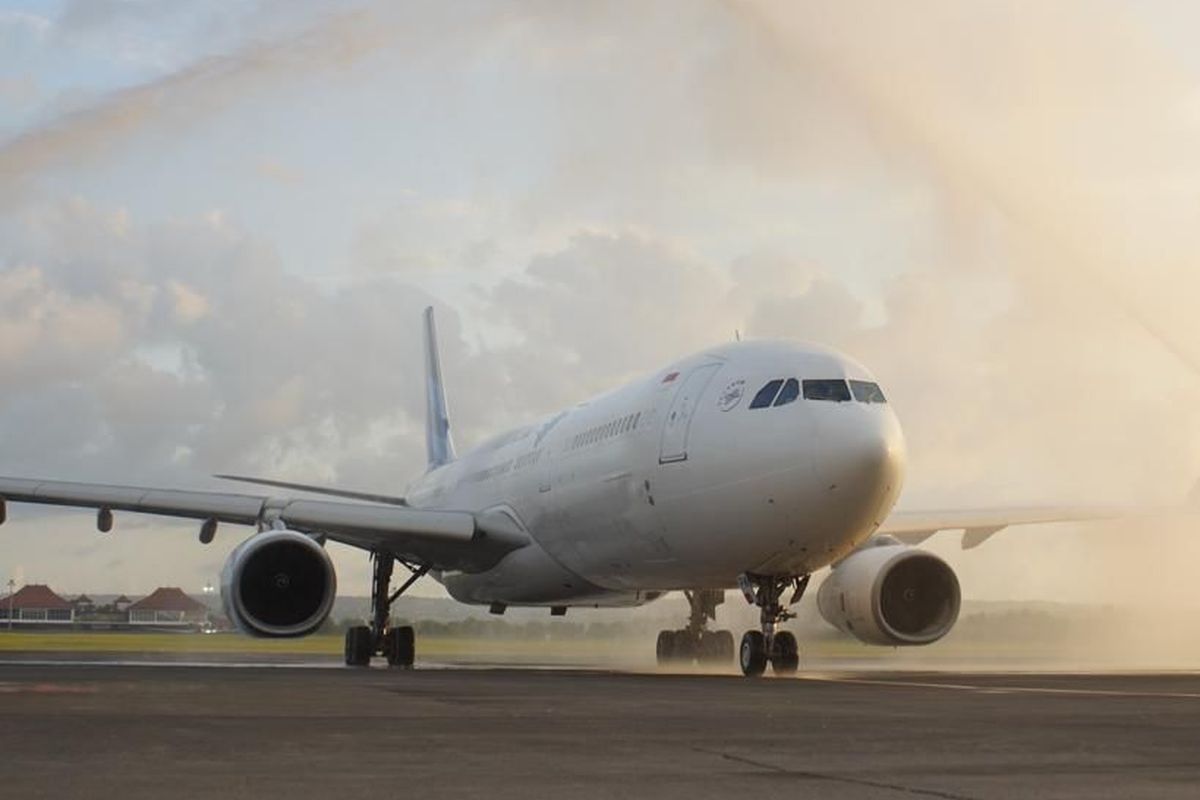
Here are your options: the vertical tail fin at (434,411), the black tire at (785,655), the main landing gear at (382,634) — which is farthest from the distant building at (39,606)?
the black tire at (785,655)

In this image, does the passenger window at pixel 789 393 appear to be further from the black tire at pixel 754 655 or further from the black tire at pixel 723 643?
the black tire at pixel 723 643

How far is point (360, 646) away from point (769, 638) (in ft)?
29.7

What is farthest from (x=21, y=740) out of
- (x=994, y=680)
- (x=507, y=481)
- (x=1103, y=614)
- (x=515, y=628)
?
(x=515, y=628)

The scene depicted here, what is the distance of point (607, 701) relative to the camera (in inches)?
494

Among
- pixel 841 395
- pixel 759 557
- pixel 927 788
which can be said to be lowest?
pixel 927 788

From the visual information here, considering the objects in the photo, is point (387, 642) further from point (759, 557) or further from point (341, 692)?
point (341, 692)

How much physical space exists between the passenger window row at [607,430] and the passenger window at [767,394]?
261 centimetres

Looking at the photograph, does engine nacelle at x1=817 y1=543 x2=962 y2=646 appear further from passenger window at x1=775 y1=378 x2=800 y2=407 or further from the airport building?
the airport building

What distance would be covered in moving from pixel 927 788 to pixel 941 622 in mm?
14766

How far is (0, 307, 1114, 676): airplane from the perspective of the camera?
18688mm

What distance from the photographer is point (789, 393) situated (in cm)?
1895

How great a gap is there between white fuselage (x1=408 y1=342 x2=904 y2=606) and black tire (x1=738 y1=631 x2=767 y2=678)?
3.06 ft

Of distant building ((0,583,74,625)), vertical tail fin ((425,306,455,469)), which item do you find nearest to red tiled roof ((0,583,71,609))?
distant building ((0,583,74,625))

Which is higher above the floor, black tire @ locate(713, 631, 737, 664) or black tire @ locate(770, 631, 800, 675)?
black tire @ locate(713, 631, 737, 664)
